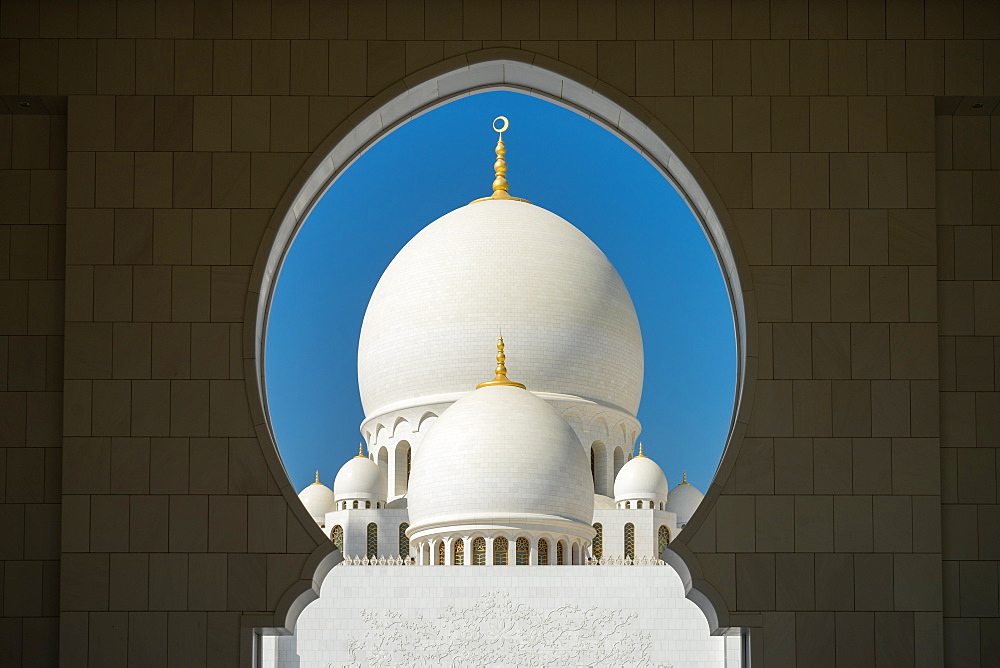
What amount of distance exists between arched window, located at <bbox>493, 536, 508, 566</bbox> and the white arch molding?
19.9 m

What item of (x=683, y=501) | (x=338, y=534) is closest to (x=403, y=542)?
(x=338, y=534)

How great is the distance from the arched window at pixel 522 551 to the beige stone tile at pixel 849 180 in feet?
66.9

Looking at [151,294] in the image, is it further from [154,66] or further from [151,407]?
[154,66]

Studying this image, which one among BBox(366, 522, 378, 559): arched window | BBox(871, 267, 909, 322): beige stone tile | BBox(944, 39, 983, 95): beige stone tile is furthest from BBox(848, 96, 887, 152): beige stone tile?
BBox(366, 522, 378, 559): arched window

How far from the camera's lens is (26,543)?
21.6 ft

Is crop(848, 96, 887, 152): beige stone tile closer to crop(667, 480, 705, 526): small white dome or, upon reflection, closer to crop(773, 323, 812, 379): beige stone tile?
crop(773, 323, 812, 379): beige stone tile

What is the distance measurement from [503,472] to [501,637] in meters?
4.03

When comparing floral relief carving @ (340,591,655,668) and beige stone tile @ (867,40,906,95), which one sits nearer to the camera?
beige stone tile @ (867,40,906,95)

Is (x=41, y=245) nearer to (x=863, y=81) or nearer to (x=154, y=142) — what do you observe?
(x=154, y=142)

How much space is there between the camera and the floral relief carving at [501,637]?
2328 cm

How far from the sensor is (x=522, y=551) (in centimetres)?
2677

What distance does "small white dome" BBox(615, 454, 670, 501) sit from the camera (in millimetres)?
31875

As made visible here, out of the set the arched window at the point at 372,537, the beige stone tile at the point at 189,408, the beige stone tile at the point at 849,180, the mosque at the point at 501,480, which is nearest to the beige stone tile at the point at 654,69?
the beige stone tile at the point at 849,180

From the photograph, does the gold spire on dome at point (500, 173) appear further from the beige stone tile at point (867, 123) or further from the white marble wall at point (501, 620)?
the beige stone tile at point (867, 123)
